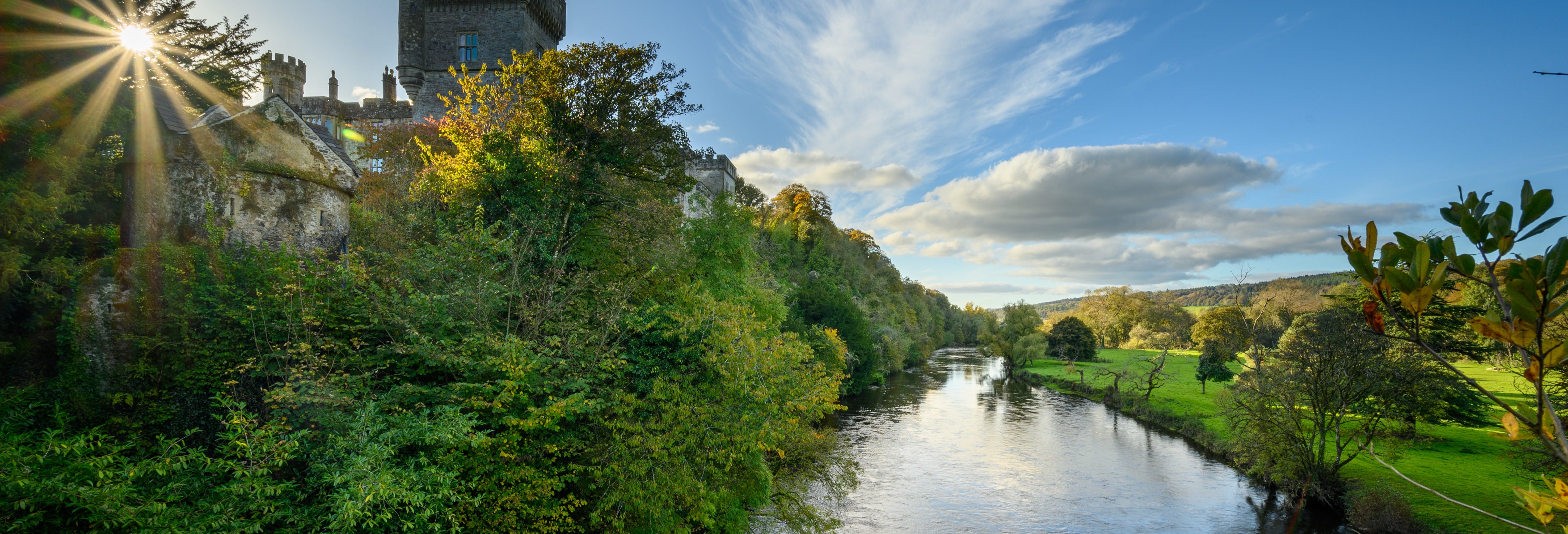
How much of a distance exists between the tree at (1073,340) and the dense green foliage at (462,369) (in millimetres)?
46565

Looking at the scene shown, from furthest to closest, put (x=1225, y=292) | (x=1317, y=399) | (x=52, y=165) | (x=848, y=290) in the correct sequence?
(x=1225, y=292) < (x=848, y=290) < (x=1317, y=399) < (x=52, y=165)

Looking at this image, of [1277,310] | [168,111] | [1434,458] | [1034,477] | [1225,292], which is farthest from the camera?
[1225,292]

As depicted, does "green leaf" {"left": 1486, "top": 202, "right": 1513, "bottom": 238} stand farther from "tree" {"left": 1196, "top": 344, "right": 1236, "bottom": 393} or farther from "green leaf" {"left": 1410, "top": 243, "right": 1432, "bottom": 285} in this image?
"tree" {"left": 1196, "top": 344, "right": 1236, "bottom": 393}

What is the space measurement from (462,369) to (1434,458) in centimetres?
3034

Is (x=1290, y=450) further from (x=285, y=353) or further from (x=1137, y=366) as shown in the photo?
(x=285, y=353)

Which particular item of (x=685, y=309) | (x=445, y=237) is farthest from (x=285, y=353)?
(x=685, y=309)

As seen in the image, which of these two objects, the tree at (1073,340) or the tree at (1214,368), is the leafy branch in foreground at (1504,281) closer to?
the tree at (1214,368)

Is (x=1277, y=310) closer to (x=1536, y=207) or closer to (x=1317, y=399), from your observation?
(x=1317, y=399)

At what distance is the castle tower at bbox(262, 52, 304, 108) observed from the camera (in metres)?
39.7

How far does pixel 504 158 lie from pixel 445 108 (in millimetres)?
22382

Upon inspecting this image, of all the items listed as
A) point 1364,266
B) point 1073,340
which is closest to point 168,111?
point 1364,266

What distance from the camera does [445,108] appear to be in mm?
34844

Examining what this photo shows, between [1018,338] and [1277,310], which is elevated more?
[1277,310]

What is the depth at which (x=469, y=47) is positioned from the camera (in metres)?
36.3
